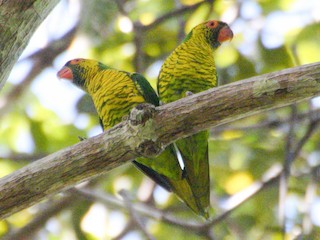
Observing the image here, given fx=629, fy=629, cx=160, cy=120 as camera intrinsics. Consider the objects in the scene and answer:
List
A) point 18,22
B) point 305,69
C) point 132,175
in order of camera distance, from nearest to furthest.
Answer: point 305,69, point 18,22, point 132,175

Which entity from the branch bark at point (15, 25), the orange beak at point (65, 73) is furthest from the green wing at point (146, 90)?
the branch bark at point (15, 25)

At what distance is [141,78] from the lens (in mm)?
3551

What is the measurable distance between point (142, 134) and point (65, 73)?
1523 mm

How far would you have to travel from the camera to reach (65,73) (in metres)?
4.02

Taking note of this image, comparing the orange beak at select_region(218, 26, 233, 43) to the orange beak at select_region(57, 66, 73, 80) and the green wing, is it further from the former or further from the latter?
the orange beak at select_region(57, 66, 73, 80)

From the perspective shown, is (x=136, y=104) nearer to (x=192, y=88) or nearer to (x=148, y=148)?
(x=192, y=88)

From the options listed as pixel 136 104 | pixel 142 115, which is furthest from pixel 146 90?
pixel 142 115

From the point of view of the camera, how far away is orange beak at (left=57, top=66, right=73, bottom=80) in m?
4.00

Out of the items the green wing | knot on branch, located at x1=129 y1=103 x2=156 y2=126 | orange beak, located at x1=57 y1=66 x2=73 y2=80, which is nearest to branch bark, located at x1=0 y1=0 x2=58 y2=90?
knot on branch, located at x1=129 y1=103 x2=156 y2=126

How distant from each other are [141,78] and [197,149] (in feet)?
1.68

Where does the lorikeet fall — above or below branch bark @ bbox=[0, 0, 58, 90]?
below

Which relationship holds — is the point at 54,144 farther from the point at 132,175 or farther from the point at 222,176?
the point at 222,176

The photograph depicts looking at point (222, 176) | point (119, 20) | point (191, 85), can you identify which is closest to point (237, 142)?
point (222, 176)

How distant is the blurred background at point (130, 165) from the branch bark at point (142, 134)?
1.96 m
